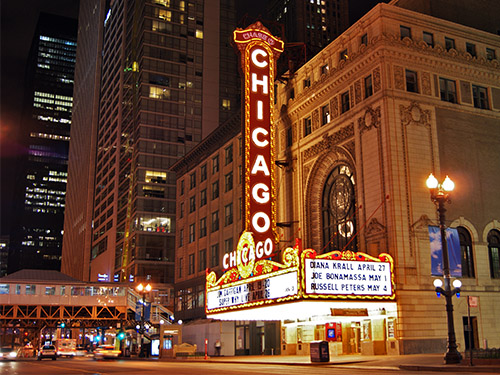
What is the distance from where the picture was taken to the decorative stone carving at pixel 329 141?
41.9 m

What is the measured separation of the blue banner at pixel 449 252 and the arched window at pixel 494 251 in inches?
127

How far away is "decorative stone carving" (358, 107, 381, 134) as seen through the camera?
38.8 metres

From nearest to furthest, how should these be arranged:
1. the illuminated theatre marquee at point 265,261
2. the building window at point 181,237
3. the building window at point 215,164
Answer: the illuminated theatre marquee at point 265,261
the building window at point 215,164
the building window at point 181,237

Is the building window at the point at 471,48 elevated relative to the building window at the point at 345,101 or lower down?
elevated

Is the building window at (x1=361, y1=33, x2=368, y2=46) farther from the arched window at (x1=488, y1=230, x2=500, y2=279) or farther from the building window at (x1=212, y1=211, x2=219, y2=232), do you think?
the building window at (x1=212, y1=211, x2=219, y2=232)

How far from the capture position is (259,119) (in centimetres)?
4628

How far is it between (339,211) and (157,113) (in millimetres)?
82648

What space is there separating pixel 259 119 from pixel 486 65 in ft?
57.2

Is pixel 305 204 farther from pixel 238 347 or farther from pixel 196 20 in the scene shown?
pixel 196 20

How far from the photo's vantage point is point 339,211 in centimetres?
4306

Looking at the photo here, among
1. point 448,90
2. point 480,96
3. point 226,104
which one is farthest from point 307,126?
point 226,104

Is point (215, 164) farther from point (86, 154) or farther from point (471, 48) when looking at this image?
point (86, 154)

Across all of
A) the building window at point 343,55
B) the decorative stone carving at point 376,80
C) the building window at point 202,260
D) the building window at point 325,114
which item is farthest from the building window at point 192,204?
the decorative stone carving at point 376,80

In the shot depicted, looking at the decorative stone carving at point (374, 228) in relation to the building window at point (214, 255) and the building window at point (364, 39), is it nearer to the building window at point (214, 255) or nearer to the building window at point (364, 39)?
the building window at point (364, 39)
